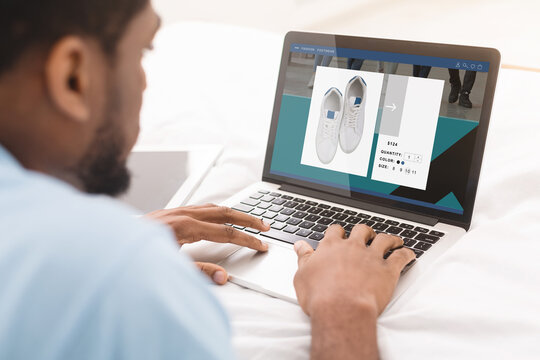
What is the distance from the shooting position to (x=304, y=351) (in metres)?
0.65

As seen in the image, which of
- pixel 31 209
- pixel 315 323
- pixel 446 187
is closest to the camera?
pixel 31 209

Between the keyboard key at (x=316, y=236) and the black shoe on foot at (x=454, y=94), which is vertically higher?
the black shoe on foot at (x=454, y=94)

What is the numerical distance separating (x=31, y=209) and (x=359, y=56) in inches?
29.7

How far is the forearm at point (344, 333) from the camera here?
1.99ft

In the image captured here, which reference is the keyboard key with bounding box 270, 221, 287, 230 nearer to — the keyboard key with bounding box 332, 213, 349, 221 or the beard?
the keyboard key with bounding box 332, 213, 349, 221

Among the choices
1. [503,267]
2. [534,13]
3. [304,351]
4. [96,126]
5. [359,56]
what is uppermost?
[534,13]

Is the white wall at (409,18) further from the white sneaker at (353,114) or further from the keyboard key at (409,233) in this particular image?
the keyboard key at (409,233)

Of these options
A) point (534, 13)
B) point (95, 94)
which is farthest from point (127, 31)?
point (534, 13)

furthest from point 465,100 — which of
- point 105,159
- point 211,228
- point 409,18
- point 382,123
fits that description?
point 409,18

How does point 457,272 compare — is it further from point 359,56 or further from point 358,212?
point 359,56

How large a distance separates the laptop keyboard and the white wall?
97 centimetres

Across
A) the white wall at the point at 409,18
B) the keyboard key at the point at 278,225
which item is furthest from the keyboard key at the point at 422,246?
the white wall at the point at 409,18

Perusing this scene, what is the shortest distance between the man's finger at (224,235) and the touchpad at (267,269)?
0.02m

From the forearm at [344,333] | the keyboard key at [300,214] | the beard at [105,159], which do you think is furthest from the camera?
the keyboard key at [300,214]
